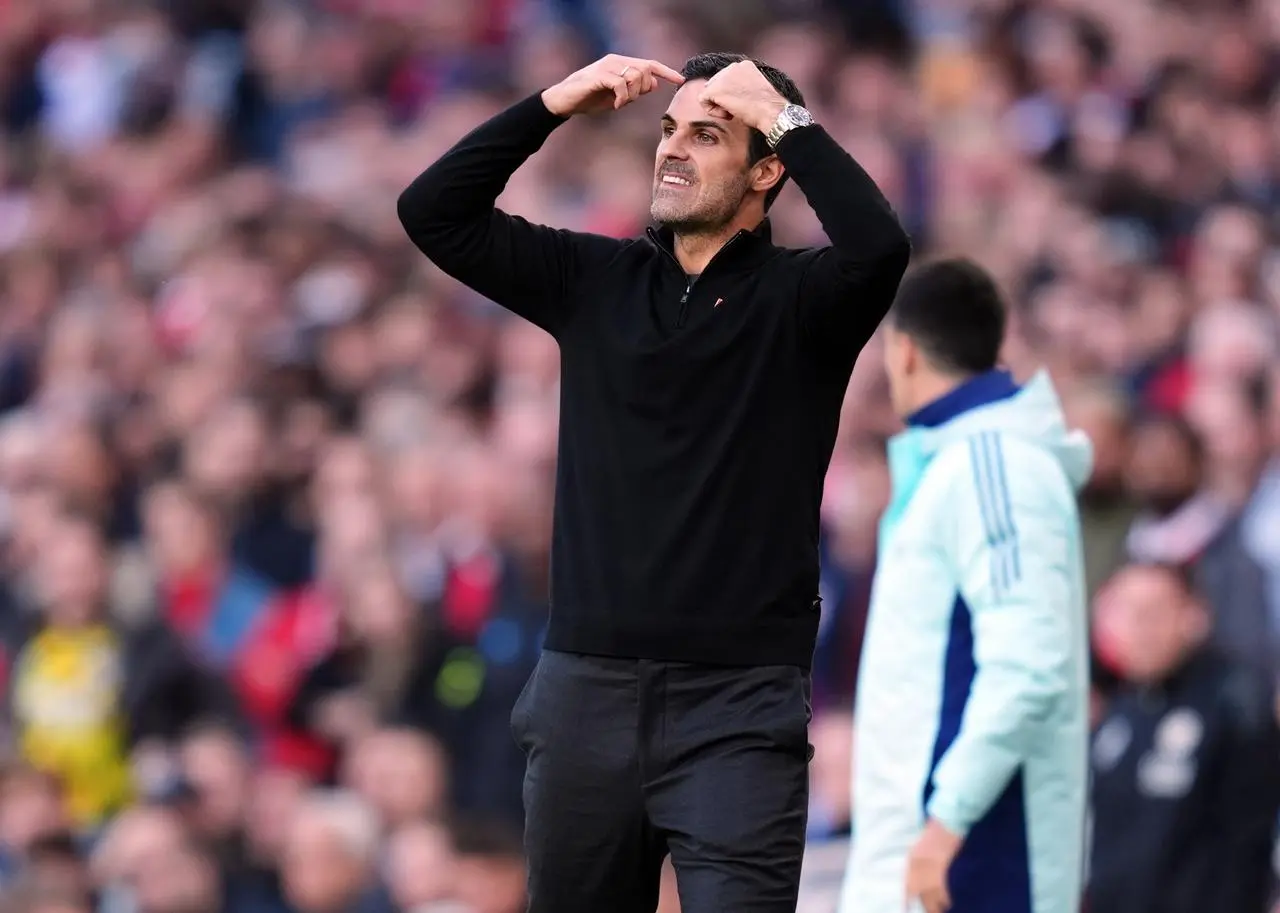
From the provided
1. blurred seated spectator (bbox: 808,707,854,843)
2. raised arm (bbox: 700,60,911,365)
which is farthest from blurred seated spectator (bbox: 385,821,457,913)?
raised arm (bbox: 700,60,911,365)

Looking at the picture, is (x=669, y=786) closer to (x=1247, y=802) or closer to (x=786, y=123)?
(x=786, y=123)

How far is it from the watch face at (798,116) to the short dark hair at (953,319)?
3.95 feet

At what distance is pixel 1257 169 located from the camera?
1112 centimetres

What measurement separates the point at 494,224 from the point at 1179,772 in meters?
3.00

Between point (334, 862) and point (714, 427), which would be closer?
point (714, 427)

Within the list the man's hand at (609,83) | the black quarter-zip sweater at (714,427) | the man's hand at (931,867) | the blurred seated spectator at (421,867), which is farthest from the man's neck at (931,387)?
the blurred seated spectator at (421,867)

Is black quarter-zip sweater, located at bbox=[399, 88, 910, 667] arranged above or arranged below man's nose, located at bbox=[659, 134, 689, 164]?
below

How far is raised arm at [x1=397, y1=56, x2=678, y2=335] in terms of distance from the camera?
4.80m

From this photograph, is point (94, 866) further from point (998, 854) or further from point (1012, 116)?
point (1012, 116)

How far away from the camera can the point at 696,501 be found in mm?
4570

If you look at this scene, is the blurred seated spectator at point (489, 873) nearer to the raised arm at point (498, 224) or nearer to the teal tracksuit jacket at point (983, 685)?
the teal tracksuit jacket at point (983, 685)

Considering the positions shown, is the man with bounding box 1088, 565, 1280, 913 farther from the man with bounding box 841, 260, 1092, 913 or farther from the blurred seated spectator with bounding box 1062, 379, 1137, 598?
the man with bounding box 841, 260, 1092, 913

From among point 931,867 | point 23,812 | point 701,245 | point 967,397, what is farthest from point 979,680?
point 23,812

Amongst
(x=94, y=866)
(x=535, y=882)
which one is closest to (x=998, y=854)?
(x=535, y=882)
